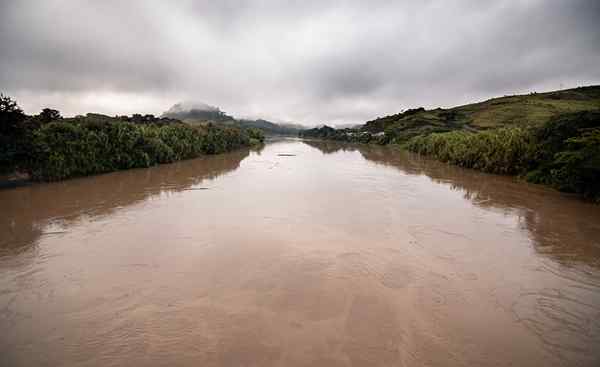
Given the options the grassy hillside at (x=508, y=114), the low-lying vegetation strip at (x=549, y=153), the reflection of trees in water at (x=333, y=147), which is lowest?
the low-lying vegetation strip at (x=549, y=153)

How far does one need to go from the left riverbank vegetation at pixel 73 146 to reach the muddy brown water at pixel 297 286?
6779 mm

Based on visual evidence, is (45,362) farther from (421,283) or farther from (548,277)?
(548,277)

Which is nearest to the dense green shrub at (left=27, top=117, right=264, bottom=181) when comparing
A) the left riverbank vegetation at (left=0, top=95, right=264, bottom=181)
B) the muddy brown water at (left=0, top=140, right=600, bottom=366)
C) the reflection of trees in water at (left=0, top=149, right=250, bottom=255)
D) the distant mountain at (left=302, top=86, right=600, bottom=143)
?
the left riverbank vegetation at (left=0, top=95, right=264, bottom=181)

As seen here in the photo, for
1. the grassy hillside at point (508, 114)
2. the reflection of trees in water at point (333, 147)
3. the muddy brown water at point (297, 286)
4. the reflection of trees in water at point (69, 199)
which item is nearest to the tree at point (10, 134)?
the reflection of trees in water at point (69, 199)

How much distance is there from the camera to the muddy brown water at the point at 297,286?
4.72 m

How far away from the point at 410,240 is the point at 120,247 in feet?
32.4

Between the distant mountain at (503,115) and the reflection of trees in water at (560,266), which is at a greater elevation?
the distant mountain at (503,115)

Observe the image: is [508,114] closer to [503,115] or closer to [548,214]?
[503,115]

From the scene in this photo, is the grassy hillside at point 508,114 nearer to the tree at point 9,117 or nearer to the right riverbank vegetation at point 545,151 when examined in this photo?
the right riverbank vegetation at point 545,151

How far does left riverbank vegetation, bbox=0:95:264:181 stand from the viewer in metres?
18.0

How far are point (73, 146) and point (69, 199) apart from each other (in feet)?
30.5

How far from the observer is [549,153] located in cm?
1959

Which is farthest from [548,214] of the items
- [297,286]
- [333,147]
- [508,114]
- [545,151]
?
[508,114]

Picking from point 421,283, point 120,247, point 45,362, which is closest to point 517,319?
point 421,283
